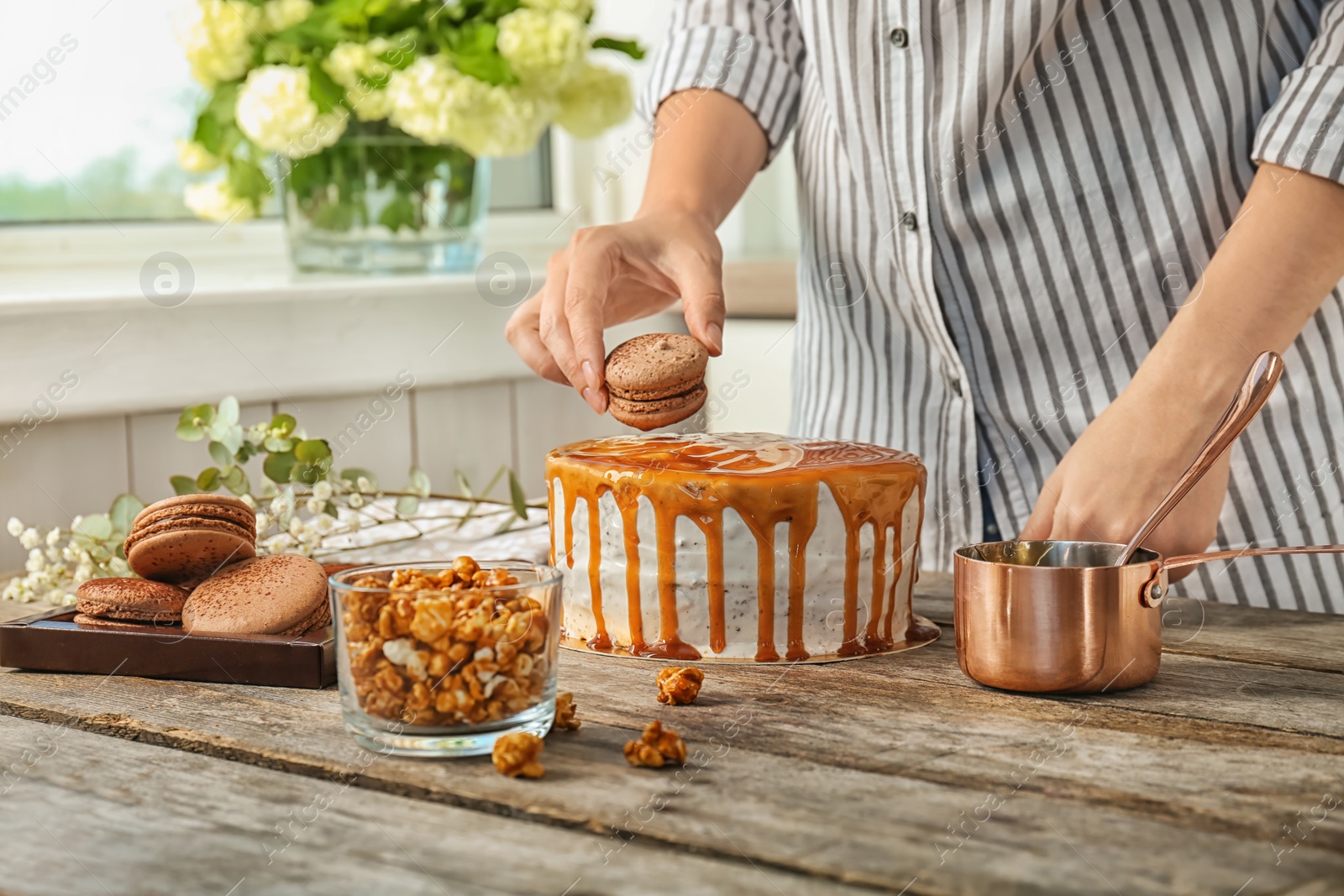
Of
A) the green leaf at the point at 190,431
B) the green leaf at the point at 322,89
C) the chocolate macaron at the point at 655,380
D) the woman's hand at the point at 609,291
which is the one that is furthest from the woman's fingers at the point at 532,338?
the green leaf at the point at 322,89

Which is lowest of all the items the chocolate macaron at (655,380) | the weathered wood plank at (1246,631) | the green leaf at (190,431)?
the weathered wood plank at (1246,631)

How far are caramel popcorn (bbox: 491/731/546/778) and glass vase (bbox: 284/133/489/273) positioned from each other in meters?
1.29

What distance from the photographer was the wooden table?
22.7 inches

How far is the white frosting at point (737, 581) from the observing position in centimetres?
95

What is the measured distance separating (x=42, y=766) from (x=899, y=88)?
0.92m

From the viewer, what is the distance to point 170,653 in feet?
2.95

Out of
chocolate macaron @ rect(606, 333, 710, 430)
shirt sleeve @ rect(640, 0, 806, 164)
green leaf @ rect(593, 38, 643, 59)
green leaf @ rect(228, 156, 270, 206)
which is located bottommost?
chocolate macaron @ rect(606, 333, 710, 430)

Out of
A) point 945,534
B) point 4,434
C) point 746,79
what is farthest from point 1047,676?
point 4,434

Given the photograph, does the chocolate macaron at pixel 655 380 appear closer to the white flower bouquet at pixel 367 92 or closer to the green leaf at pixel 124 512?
the green leaf at pixel 124 512

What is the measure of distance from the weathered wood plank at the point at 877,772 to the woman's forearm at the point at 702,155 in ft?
1.67

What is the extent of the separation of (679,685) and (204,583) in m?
0.37

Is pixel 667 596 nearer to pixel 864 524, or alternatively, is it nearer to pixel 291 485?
pixel 864 524

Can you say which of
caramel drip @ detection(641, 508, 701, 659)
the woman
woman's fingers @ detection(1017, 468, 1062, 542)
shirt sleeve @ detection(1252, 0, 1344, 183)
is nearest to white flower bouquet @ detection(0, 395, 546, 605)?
the woman

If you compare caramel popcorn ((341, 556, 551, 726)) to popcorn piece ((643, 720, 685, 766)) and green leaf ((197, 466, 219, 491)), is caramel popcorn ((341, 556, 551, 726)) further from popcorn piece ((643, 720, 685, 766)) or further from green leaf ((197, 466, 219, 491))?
green leaf ((197, 466, 219, 491))
